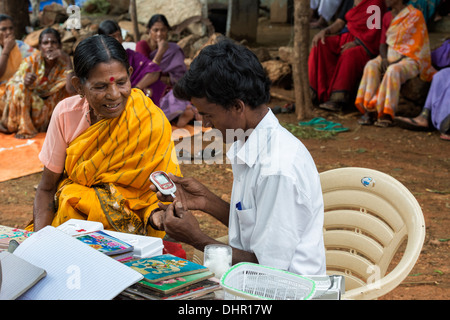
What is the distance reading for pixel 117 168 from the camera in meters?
2.86

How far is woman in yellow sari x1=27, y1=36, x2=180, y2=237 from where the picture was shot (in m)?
2.81

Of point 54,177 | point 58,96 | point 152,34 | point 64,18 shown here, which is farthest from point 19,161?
point 64,18

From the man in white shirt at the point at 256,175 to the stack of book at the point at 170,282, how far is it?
0.30 m

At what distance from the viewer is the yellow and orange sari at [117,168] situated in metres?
2.81

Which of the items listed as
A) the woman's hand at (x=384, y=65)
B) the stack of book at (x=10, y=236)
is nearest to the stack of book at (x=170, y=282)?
the stack of book at (x=10, y=236)

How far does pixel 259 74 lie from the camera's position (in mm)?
1976

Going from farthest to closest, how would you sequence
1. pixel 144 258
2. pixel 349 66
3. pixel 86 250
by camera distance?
1. pixel 349 66
2. pixel 144 258
3. pixel 86 250

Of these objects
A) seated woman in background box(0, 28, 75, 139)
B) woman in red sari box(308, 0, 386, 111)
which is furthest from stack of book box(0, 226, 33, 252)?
woman in red sari box(308, 0, 386, 111)

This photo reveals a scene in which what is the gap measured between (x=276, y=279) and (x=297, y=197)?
0.38 m

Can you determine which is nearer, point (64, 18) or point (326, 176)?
point (326, 176)

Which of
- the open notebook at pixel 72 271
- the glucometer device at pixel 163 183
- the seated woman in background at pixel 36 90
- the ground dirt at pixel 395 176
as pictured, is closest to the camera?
the open notebook at pixel 72 271

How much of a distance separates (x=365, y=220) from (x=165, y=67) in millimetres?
5557

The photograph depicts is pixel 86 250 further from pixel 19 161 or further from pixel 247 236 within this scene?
pixel 19 161

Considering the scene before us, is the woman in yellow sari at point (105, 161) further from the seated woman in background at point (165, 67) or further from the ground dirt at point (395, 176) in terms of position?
the seated woman in background at point (165, 67)
